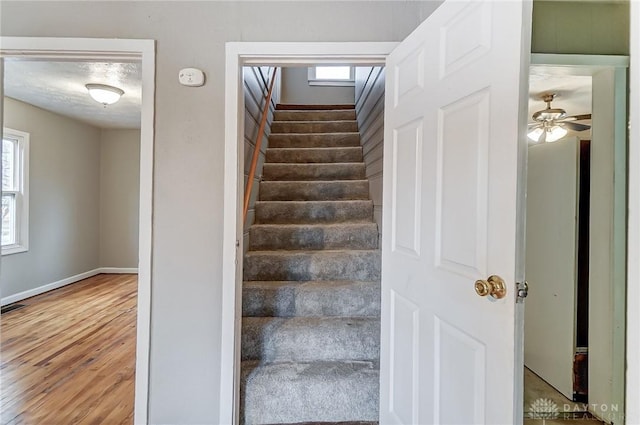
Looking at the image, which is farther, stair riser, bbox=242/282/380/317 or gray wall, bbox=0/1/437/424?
stair riser, bbox=242/282/380/317

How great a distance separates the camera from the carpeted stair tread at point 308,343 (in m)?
1.94

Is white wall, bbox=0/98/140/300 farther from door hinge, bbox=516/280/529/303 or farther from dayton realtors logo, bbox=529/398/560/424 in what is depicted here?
dayton realtors logo, bbox=529/398/560/424

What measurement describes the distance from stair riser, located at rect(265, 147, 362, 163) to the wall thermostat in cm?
201

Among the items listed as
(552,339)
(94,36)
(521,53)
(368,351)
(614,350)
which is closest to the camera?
(521,53)

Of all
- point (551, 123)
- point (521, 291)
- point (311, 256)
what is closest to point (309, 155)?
point (311, 256)

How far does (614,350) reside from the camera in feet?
4.42

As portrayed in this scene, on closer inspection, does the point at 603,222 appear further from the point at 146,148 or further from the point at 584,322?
the point at 146,148

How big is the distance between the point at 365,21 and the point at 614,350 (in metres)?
1.86

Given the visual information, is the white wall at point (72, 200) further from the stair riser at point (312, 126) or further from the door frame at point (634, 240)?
the door frame at point (634, 240)

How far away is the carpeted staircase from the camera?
5.71 feet

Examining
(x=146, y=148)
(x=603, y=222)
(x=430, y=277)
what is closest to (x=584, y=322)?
(x=603, y=222)

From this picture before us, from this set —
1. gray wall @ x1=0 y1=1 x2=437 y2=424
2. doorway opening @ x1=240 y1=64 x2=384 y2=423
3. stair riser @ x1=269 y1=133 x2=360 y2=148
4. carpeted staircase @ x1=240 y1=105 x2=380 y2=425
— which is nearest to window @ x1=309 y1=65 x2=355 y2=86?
doorway opening @ x1=240 y1=64 x2=384 y2=423

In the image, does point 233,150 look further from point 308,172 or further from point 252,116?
point 308,172

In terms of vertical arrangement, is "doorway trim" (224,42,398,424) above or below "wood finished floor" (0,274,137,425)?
above
